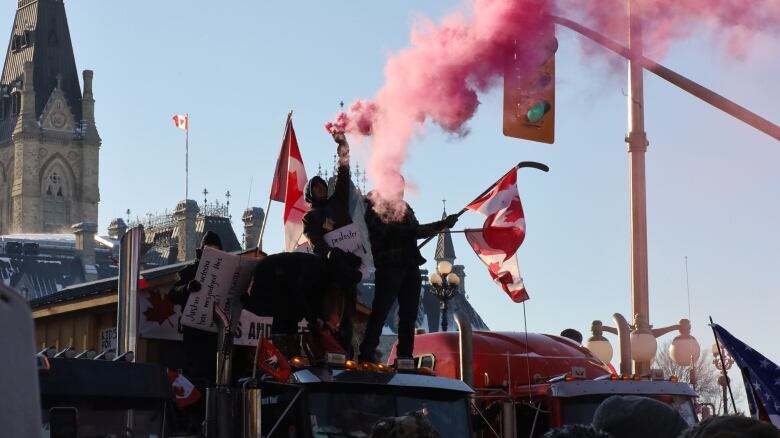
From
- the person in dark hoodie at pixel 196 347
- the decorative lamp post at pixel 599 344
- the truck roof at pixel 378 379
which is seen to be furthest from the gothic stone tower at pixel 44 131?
the truck roof at pixel 378 379

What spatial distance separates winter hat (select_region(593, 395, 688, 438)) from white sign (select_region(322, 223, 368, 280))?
6.85m

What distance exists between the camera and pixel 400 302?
14.6 metres

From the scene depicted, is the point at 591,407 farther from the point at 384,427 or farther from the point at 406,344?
the point at 384,427

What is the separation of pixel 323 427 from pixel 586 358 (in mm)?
7394

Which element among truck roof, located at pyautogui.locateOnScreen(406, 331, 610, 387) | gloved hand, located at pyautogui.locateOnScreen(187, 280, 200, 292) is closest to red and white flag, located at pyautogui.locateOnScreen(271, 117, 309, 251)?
truck roof, located at pyautogui.locateOnScreen(406, 331, 610, 387)

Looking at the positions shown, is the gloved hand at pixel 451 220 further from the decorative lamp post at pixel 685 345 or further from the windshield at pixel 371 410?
the decorative lamp post at pixel 685 345

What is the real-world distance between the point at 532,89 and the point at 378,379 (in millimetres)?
5368

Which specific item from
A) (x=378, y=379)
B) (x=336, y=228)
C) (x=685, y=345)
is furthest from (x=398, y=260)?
(x=685, y=345)

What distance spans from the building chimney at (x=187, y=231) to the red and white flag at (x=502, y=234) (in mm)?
129532

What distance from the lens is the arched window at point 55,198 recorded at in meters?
176

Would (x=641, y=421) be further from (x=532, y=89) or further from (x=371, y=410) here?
(x=532, y=89)

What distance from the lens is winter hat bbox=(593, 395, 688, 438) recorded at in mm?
7047

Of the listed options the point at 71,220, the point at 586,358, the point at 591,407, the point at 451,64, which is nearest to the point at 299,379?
the point at 591,407

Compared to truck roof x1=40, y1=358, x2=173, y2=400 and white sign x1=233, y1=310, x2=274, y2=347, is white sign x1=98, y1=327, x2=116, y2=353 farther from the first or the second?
truck roof x1=40, y1=358, x2=173, y2=400
